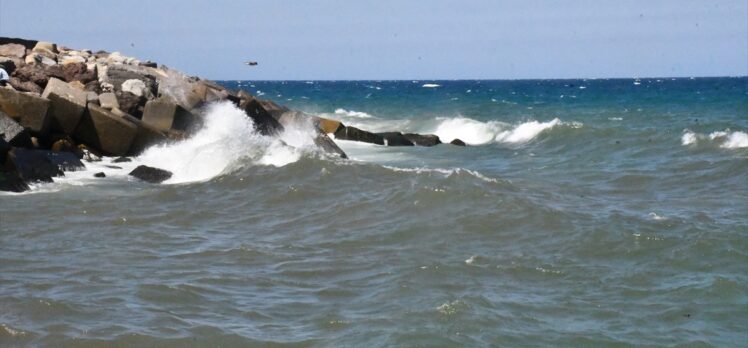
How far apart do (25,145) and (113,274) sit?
28.5 ft

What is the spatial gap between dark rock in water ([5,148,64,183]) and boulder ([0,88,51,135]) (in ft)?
5.39

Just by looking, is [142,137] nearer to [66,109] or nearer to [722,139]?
[66,109]

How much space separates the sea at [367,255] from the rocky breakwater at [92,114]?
1.61 ft

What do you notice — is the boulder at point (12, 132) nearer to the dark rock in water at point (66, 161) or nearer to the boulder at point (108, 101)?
the dark rock in water at point (66, 161)

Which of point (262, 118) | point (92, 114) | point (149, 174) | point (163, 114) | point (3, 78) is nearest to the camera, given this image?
point (149, 174)

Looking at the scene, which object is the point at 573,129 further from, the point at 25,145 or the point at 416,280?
the point at 416,280

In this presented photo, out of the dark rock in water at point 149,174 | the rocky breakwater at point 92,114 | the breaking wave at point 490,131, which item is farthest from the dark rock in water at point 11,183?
the breaking wave at point 490,131

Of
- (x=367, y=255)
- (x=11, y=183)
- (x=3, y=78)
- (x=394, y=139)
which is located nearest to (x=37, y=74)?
(x=3, y=78)

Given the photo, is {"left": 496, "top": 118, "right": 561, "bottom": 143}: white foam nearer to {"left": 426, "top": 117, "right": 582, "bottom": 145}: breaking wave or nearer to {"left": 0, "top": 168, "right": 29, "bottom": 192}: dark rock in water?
{"left": 426, "top": 117, "right": 582, "bottom": 145}: breaking wave

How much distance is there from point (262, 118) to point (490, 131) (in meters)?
13.9

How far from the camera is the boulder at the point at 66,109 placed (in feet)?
65.0

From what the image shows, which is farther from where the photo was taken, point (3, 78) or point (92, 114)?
point (3, 78)

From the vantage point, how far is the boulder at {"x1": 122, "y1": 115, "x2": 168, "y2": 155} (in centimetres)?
2089

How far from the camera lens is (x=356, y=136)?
98.2 ft
